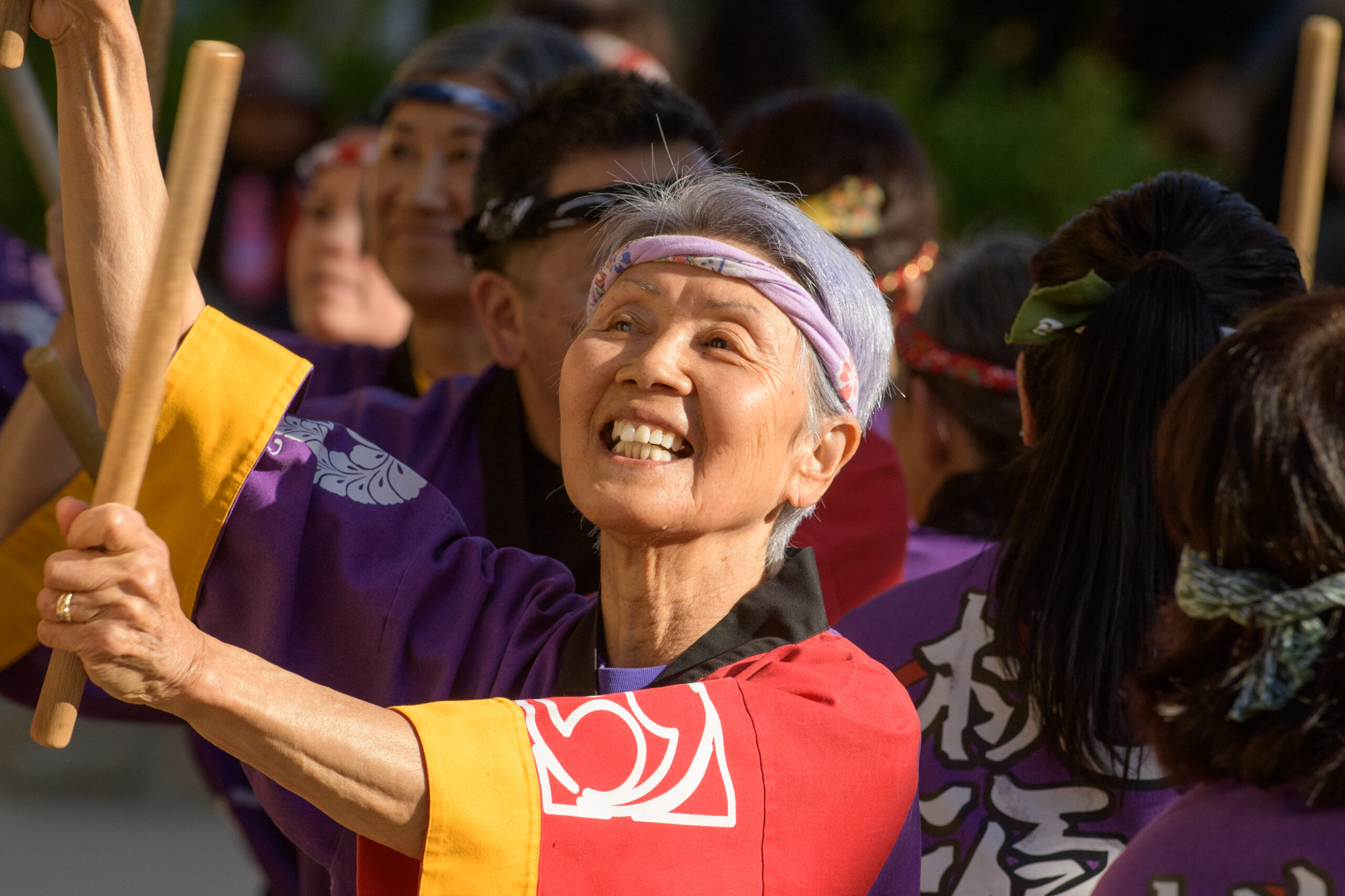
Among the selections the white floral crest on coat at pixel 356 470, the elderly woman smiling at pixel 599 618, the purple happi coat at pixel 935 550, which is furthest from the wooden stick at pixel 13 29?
the purple happi coat at pixel 935 550

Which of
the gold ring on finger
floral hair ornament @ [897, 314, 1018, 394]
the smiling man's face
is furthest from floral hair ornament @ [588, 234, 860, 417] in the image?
the smiling man's face

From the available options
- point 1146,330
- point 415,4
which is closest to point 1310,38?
point 1146,330

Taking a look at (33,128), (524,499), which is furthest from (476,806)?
(33,128)

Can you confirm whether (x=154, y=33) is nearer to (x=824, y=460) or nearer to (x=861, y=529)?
(x=824, y=460)

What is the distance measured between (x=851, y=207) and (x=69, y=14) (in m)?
1.78

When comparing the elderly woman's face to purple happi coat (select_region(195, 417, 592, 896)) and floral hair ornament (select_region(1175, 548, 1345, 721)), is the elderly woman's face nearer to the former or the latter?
purple happi coat (select_region(195, 417, 592, 896))

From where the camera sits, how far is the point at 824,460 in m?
1.72

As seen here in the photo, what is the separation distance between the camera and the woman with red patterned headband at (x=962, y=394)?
8.32ft

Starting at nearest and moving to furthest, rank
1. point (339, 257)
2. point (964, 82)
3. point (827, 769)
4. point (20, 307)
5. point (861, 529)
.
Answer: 1. point (827, 769)
2. point (861, 529)
3. point (20, 307)
4. point (339, 257)
5. point (964, 82)

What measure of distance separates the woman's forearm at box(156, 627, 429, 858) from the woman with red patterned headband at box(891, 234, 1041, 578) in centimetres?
131

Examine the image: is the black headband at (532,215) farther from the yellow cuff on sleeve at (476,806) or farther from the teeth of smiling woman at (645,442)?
the yellow cuff on sleeve at (476,806)

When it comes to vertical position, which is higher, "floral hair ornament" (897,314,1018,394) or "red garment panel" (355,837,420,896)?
"floral hair ornament" (897,314,1018,394)

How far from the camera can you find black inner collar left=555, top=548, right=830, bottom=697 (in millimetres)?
1596

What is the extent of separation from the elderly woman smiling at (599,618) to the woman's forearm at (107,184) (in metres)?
0.04
